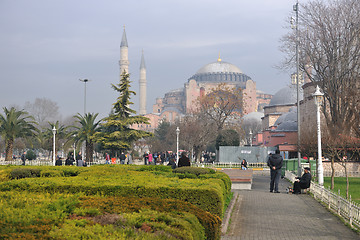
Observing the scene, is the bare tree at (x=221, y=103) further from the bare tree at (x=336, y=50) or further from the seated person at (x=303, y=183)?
the seated person at (x=303, y=183)

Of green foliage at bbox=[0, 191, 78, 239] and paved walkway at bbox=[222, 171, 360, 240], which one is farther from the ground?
green foliage at bbox=[0, 191, 78, 239]

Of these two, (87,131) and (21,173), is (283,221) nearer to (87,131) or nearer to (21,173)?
(21,173)

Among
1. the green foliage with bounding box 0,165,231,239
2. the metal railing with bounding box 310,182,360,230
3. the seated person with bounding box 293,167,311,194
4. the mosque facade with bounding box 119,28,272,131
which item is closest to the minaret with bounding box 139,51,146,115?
Answer: the mosque facade with bounding box 119,28,272,131

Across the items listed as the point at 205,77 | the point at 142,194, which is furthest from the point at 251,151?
the point at 205,77

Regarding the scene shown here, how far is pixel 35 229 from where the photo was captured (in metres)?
4.23

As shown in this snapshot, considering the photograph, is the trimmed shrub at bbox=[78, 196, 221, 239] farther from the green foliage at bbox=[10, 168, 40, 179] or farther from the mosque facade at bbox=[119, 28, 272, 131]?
the mosque facade at bbox=[119, 28, 272, 131]

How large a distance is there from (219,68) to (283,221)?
122425 millimetres

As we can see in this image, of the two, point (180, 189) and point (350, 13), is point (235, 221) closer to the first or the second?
point (180, 189)

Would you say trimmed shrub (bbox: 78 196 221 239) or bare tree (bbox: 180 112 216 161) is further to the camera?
bare tree (bbox: 180 112 216 161)

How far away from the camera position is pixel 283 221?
9742 mm

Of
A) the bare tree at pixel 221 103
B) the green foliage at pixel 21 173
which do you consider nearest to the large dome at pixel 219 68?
the bare tree at pixel 221 103

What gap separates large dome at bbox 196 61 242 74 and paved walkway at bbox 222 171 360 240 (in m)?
117

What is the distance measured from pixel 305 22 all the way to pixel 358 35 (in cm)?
299

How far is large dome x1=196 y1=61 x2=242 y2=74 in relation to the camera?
426ft
